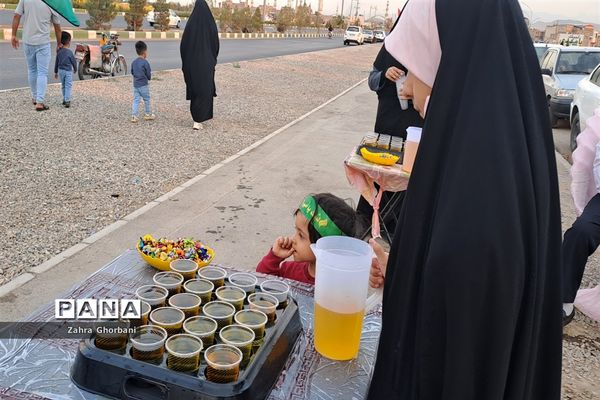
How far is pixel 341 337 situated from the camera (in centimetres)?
169

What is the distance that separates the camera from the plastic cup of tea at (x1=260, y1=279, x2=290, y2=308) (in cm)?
187

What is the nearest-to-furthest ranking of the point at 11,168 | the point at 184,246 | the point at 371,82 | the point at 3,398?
the point at 3,398 < the point at 184,246 < the point at 371,82 < the point at 11,168

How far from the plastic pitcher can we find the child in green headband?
→ 30.4 inches

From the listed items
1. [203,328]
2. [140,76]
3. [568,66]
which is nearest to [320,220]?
[203,328]

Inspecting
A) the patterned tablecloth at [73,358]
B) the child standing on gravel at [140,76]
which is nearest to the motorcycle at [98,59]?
the child standing on gravel at [140,76]

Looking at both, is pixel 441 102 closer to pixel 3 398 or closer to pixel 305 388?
pixel 305 388

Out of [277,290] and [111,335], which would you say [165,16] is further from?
[111,335]

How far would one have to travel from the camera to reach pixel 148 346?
1438 millimetres

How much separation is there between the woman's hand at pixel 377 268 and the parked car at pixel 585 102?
7.51 m

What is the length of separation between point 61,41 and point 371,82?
7.03 metres

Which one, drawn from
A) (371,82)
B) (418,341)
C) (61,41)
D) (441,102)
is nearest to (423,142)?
(441,102)

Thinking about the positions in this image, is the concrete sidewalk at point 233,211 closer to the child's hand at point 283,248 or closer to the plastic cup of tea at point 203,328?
the child's hand at point 283,248

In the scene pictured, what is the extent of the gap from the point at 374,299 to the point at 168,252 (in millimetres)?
866

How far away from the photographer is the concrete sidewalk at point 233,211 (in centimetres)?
381
